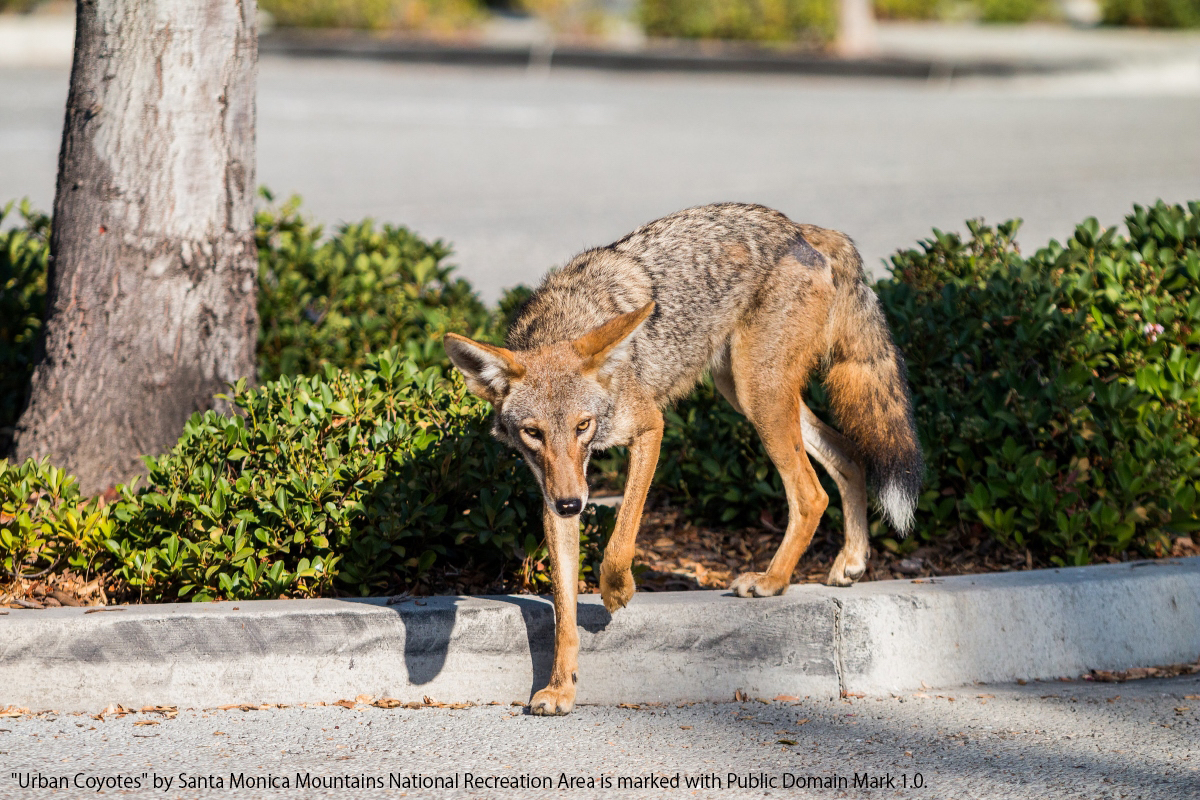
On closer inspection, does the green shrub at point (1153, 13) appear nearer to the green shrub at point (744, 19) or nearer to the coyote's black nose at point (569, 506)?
the green shrub at point (744, 19)

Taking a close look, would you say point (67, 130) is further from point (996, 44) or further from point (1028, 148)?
point (996, 44)

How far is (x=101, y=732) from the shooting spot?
4.00 meters

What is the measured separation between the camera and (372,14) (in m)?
27.3

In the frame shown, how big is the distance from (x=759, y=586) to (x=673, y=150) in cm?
1175

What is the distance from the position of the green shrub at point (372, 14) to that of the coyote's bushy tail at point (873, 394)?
79.7ft

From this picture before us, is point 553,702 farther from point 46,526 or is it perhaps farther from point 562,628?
point 46,526

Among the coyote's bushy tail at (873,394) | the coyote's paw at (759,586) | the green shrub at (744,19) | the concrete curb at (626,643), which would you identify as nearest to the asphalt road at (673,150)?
the green shrub at (744,19)

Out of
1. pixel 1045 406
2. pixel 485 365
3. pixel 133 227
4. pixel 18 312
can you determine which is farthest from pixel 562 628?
pixel 18 312

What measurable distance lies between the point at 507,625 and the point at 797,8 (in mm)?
23214

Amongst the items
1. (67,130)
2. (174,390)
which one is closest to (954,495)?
(174,390)

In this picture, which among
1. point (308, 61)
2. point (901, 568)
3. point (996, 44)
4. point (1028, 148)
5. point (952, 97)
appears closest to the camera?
point (901, 568)

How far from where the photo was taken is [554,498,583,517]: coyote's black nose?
12.7ft

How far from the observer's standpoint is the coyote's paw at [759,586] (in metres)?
4.49

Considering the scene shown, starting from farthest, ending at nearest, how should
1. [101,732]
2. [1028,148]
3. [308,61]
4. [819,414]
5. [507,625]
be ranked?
1. [308,61]
2. [1028,148]
3. [819,414]
4. [507,625]
5. [101,732]
